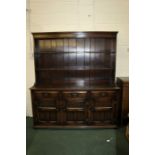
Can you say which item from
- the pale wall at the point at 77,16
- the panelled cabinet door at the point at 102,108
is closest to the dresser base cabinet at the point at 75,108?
the panelled cabinet door at the point at 102,108

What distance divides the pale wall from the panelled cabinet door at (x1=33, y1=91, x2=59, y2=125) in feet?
3.80

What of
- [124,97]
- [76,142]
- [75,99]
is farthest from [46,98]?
[124,97]

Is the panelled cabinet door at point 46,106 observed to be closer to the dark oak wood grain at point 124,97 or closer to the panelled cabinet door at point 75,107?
the panelled cabinet door at point 75,107

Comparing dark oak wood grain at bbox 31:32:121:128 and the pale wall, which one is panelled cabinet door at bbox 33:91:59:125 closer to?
dark oak wood grain at bbox 31:32:121:128

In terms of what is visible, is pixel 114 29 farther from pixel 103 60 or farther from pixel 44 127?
pixel 44 127

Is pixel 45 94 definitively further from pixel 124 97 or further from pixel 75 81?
pixel 124 97

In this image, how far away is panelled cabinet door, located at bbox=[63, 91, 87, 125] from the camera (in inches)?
143

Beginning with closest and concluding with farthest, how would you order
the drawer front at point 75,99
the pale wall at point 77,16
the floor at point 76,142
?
the floor at point 76,142 → the drawer front at point 75,99 → the pale wall at point 77,16

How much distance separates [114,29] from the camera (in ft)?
13.7

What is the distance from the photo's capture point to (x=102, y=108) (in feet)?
12.0

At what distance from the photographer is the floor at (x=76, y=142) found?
2.83 m

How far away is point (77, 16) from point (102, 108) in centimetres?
220
